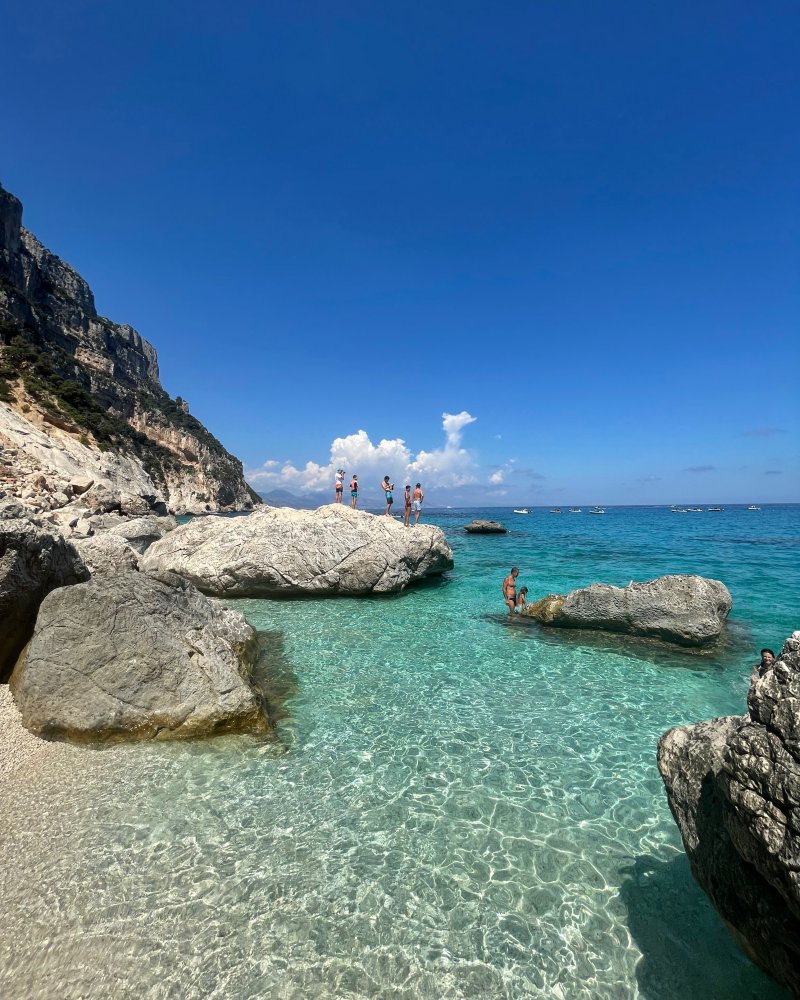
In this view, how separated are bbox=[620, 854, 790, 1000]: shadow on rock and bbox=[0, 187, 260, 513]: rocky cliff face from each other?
32354 mm

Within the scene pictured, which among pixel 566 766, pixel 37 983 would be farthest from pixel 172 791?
pixel 566 766

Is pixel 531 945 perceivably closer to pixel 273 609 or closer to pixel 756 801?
pixel 756 801

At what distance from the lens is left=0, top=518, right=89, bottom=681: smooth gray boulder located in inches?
326

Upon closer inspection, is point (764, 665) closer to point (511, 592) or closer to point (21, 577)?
point (511, 592)

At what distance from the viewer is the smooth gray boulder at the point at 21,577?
27.1 feet

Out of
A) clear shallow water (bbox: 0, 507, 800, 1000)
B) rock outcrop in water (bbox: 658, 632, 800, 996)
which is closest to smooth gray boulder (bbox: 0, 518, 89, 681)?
A: clear shallow water (bbox: 0, 507, 800, 1000)

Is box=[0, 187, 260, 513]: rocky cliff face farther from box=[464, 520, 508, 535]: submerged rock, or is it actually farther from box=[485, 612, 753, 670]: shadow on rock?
box=[464, 520, 508, 535]: submerged rock

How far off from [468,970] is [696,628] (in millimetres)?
11813

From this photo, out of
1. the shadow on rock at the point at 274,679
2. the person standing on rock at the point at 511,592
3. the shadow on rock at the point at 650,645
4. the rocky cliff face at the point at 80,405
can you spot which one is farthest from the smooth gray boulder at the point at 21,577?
the rocky cliff face at the point at 80,405

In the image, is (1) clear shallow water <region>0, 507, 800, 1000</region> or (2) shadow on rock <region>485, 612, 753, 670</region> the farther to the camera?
(2) shadow on rock <region>485, 612, 753, 670</region>

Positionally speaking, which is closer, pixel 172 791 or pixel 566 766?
pixel 172 791

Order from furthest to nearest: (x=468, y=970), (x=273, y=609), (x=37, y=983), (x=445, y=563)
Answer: (x=445, y=563)
(x=273, y=609)
(x=468, y=970)
(x=37, y=983)

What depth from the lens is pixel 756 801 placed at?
2.97 m

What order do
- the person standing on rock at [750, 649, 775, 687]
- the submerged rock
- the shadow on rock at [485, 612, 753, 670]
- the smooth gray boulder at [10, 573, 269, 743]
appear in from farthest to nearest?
1. the submerged rock
2. the shadow on rock at [485, 612, 753, 670]
3. the smooth gray boulder at [10, 573, 269, 743]
4. the person standing on rock at [750, 649, 775, 687]
